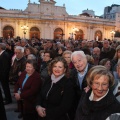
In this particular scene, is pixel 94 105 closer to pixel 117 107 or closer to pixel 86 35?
pixel 117 107

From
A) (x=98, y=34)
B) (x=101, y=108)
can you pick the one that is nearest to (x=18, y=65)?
(x=101, y=108)

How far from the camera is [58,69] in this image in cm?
308

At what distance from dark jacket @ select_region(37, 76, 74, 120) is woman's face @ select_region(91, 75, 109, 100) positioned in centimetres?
74

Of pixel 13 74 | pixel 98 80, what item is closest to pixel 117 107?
pixel 98 80

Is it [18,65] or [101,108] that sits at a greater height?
[18,65]

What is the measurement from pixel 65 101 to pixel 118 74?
1.05m

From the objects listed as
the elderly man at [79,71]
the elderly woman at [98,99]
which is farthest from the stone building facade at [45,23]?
the elderly woman at [98,99]

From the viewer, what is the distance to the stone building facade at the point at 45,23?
1459 inches

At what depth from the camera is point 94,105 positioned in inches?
83.0

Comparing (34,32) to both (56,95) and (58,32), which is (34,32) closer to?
(58,32)

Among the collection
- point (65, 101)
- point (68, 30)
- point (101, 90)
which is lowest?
point (65, 101)

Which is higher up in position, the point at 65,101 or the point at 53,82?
the point at 53,82

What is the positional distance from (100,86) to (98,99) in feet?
0.49

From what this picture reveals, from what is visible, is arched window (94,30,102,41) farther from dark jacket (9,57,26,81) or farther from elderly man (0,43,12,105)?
dark jacket (9,57,26,81)
